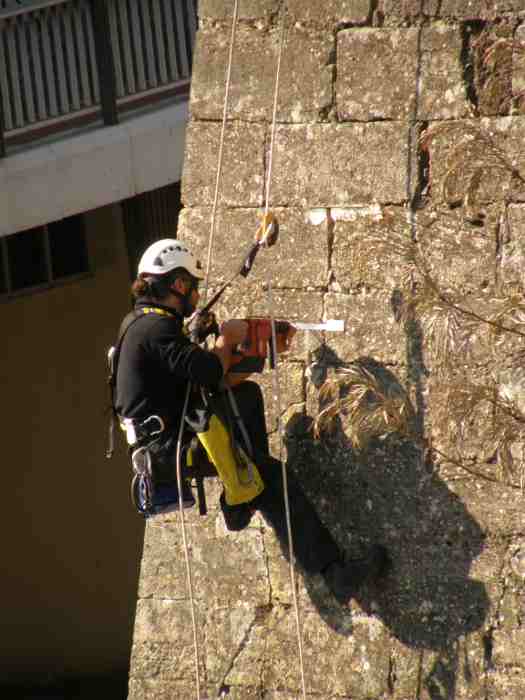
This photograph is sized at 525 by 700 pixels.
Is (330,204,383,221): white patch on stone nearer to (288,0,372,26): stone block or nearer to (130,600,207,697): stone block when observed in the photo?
(288,0,372,26): stone block

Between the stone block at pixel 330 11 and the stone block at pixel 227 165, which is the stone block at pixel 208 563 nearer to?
the stone block at pixel 227 165

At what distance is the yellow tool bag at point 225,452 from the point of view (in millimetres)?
5750

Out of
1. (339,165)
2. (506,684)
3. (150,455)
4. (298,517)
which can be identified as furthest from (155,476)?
(506,684)

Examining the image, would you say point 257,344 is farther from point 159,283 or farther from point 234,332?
point 159,283

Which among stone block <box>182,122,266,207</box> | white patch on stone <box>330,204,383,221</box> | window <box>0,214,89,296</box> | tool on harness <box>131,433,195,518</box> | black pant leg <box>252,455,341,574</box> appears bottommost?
window <box>0,214,89,296</box>

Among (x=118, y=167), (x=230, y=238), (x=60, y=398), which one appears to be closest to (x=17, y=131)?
(x=118, y=167)

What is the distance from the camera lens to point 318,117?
5.95m

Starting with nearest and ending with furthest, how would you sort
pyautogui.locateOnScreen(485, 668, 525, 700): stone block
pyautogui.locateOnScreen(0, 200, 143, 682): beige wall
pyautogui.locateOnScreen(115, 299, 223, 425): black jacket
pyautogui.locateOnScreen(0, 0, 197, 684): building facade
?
pyautogui.locateOnScreen(115, 299, 223, 425): black jacket, pyautogui.locateOnScreen(485, 668, 525, 700): stone block, pyautogui.locateOnScreen(0, 0, 197, 684): building facade, pyautogui.locateOnScreen(0, 200, 143, 682): beige wall

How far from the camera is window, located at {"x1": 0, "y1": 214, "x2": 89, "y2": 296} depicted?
1130 cm

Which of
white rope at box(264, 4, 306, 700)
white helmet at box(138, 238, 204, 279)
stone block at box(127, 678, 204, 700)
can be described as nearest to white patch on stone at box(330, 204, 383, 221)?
white rope at box(264, 4, 306, 700)

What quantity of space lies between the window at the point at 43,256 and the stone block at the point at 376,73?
18.5 feet

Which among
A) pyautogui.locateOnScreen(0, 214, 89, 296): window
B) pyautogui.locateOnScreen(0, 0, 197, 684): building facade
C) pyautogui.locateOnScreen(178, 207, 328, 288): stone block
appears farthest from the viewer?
pyautogui.locateOnScreen(0, 214, 89, 296): window

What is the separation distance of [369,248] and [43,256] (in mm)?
5936

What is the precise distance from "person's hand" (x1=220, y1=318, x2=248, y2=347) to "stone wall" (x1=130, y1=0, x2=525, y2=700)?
348mm
